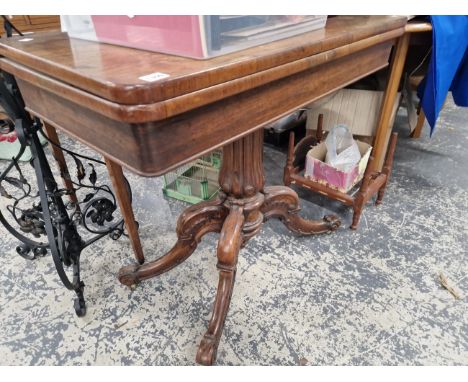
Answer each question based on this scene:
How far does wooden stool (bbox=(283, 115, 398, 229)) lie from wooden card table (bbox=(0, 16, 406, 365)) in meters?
0.49

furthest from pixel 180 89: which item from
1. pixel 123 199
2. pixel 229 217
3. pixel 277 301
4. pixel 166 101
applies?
pixel 277 301

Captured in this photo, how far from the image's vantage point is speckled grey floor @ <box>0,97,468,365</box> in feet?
2.96

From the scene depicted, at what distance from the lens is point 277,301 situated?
1035 millimetres

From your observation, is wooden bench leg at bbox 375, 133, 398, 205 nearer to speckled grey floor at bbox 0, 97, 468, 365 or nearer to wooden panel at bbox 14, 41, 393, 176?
speckled grey floor at bbox 0, 97, 468, 365

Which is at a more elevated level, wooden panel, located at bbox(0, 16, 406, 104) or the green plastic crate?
wooden panel, located at bbox(0, 16, 406, 104)

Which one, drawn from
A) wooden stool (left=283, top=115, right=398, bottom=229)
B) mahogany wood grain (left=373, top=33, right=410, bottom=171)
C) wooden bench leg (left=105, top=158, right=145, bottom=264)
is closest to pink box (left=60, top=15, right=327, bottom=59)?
wooden bench leg (left=105, top=158, right=145, bottom=264)

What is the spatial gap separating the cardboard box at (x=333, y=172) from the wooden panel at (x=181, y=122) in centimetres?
59

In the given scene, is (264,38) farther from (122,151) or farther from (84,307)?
(84,307)

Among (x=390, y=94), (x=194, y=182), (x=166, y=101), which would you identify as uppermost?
(x=166, y=101)

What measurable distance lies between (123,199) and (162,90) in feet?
2.24

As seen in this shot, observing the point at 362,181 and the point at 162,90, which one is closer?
the point at 162,90

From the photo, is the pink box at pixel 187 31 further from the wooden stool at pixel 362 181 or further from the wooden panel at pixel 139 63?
the wooden stool at pixel 362 181

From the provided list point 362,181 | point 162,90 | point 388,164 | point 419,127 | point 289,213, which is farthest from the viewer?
point 419,127

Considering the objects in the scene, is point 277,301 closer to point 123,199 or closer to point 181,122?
point 123,199
